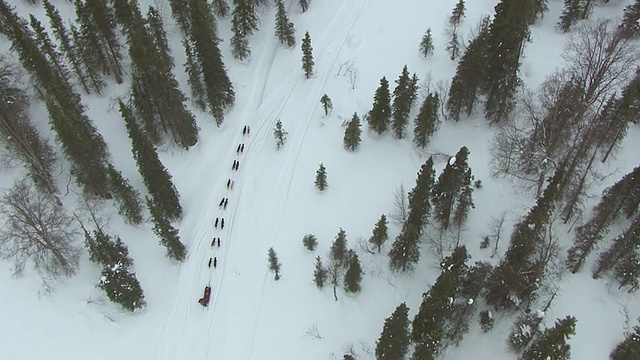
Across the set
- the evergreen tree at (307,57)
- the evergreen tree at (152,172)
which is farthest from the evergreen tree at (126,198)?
the evergreen tree at (307,57)

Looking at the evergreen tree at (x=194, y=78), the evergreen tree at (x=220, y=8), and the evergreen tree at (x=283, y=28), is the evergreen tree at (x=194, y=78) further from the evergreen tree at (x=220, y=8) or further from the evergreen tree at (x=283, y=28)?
the evergreen tree at (x=283, y=28)

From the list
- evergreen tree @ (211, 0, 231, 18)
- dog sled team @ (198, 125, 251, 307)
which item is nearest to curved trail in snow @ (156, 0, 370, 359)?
dog sled team @ (198, 125, 251, 307)

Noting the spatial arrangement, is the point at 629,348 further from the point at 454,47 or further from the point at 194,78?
the point at 194,78

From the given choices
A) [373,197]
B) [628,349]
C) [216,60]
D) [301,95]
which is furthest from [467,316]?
[216,60]

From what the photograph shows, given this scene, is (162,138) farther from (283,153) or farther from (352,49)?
(352,49)

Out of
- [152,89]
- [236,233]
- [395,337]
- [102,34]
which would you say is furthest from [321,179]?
[102,34]

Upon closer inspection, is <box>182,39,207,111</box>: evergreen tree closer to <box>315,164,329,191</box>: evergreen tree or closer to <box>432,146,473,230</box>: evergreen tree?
<box>315,164,329,191</box>: evergreen tree
